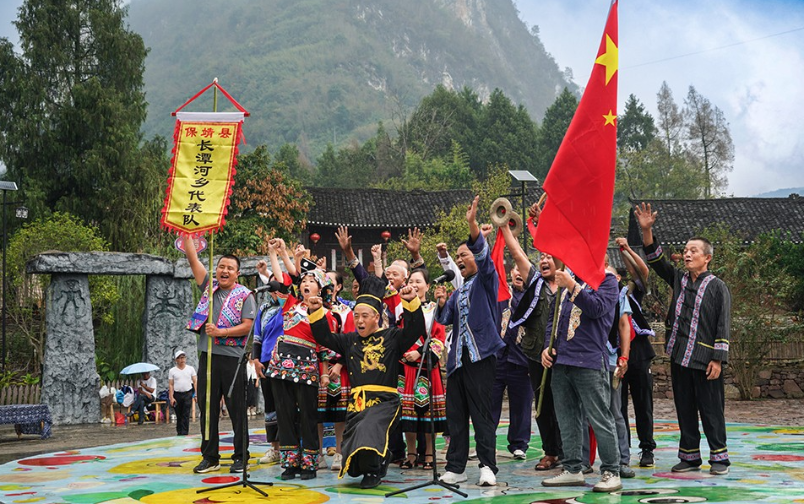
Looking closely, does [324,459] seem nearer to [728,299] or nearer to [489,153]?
[728,299]

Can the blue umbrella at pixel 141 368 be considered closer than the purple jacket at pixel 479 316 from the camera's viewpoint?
No

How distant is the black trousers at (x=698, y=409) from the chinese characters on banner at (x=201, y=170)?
434 cm

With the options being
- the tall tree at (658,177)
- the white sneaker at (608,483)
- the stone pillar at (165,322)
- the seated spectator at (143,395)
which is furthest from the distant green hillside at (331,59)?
the white sneaker at (608,483)

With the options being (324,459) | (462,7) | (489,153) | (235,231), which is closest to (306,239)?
(235,231)

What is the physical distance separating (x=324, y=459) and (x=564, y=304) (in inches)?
114

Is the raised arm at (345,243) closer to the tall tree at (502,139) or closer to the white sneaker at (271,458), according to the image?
the white sneaker at (271,458)

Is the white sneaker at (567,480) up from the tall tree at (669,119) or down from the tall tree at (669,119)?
down

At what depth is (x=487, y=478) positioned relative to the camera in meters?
7.23

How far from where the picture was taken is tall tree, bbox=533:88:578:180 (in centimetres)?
6431

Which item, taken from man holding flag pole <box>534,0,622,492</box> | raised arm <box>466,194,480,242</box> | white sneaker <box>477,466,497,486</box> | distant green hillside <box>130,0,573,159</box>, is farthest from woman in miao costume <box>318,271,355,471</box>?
distant green hillside <box>130,0,573,159</box>

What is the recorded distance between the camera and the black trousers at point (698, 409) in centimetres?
760

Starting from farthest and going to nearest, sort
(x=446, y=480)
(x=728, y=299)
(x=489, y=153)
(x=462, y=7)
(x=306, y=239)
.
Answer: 1. (x=462, y=7)
2. (x=489, y=153)
3. (x=306, y=239)
4. (x=728, y=299)
5. (x=446, y=480)

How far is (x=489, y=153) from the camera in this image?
63688 millimetres

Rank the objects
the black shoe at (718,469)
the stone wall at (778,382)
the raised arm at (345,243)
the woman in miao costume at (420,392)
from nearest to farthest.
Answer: the black shoe at (718,469) < the woman in miao costume at (420,392) < the raised arm at (345,243) < the stone wall at (778,382)
